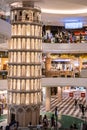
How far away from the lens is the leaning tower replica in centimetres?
2162

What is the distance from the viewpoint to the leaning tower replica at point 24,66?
21.6 metres

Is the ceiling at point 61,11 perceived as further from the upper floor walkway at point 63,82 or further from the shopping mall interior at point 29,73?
the upper floor walkway at point 63,82

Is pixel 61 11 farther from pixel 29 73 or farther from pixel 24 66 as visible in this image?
pixel 29 73

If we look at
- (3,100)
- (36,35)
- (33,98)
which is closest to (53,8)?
(36,35)

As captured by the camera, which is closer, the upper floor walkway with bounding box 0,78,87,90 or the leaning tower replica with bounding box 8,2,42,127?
the leaning tower replica with bounding box 8,2,42,127

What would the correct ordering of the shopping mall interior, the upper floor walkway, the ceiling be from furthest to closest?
the upper floor walkway → the ceiling → the shopping mall interior

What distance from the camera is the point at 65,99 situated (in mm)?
36250

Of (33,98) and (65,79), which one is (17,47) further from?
(65,79)

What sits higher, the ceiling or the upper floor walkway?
the ceiling

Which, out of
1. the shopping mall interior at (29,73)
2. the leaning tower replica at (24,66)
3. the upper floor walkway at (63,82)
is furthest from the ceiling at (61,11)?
the upper floor walkway at (63,82)

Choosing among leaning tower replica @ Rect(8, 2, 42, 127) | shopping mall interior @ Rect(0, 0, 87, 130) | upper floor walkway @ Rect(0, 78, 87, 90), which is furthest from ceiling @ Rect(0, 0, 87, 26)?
upper floor walkway @ Rect(0, 78, 87, 90)

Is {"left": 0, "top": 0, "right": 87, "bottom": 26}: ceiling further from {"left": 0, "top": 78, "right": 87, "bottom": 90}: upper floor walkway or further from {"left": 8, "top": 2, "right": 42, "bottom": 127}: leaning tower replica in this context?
{"left": 0, "top": 78, "right": 87, "bottom": 90}: upper floor walkway

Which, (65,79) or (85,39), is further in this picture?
(85,39)

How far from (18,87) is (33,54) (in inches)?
95.7
